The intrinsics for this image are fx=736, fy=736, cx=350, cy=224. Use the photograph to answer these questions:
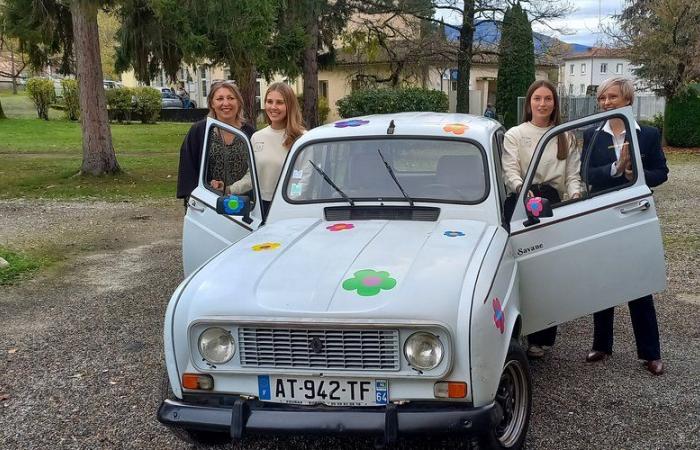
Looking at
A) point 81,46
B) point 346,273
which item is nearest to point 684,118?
point 81,46

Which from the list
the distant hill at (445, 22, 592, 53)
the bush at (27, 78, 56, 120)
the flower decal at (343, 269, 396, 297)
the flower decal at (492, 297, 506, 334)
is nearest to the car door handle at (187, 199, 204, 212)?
the flower decal at (343, 269, 396, 297)

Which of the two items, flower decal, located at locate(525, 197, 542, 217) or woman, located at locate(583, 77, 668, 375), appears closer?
flower decal, located at locate(525, 197, 542, 217)

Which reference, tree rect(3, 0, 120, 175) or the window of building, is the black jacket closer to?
tree rect(3, 0, 120, 175)

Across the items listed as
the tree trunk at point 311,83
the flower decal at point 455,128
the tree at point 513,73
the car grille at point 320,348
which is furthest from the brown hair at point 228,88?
the tree at point 513,73

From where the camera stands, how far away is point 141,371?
5480 mm

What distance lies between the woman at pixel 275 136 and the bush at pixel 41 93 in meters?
35.0

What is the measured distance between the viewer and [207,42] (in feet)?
44.5

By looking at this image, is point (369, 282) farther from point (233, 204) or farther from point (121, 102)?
point (121, 102)

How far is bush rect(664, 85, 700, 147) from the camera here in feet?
81.1

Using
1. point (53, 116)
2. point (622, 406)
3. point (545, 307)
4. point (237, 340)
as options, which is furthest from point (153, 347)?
point (53, 116)

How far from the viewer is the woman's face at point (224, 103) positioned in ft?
19.4

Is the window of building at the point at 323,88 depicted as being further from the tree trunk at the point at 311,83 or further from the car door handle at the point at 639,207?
the car door handle at the point at 639,207

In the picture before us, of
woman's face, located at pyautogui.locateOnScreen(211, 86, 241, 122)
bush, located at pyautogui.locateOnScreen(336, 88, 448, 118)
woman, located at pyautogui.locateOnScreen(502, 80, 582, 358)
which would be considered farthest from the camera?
bush, located at pyautogui.locateOnScreen(336, 88, 448, 118)

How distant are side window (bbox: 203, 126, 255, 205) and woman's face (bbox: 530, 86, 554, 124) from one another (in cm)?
208
